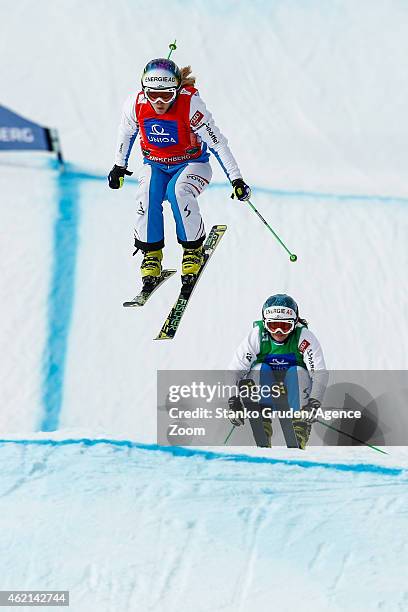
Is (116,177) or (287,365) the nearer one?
(287,365)

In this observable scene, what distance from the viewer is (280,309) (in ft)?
22.6

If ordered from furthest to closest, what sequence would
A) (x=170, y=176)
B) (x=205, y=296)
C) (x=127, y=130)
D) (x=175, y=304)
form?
1. (x=205, y=296)
2. (x=175, y=304)
3. (x=170, y=176)
4. (x=127, y=130)

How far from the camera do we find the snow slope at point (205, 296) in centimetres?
656

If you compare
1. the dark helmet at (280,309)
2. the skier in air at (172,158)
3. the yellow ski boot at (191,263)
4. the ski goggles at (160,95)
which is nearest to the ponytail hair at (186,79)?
the skier in air at (172,158)

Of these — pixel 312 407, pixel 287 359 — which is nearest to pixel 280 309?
pixel 287 359

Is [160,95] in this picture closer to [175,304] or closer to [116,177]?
[116,177]

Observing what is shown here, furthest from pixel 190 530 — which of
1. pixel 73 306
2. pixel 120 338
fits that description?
pixel 73 306

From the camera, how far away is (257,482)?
23.4 feet

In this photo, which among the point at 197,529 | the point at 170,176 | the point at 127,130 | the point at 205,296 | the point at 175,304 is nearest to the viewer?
the point at 197,529

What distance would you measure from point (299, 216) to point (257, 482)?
9.95ft

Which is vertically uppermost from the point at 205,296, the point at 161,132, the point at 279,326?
the point at 161,132

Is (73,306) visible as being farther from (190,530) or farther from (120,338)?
(190,530)

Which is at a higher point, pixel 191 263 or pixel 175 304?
pixel 191 263

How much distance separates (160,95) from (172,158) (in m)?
0.51
